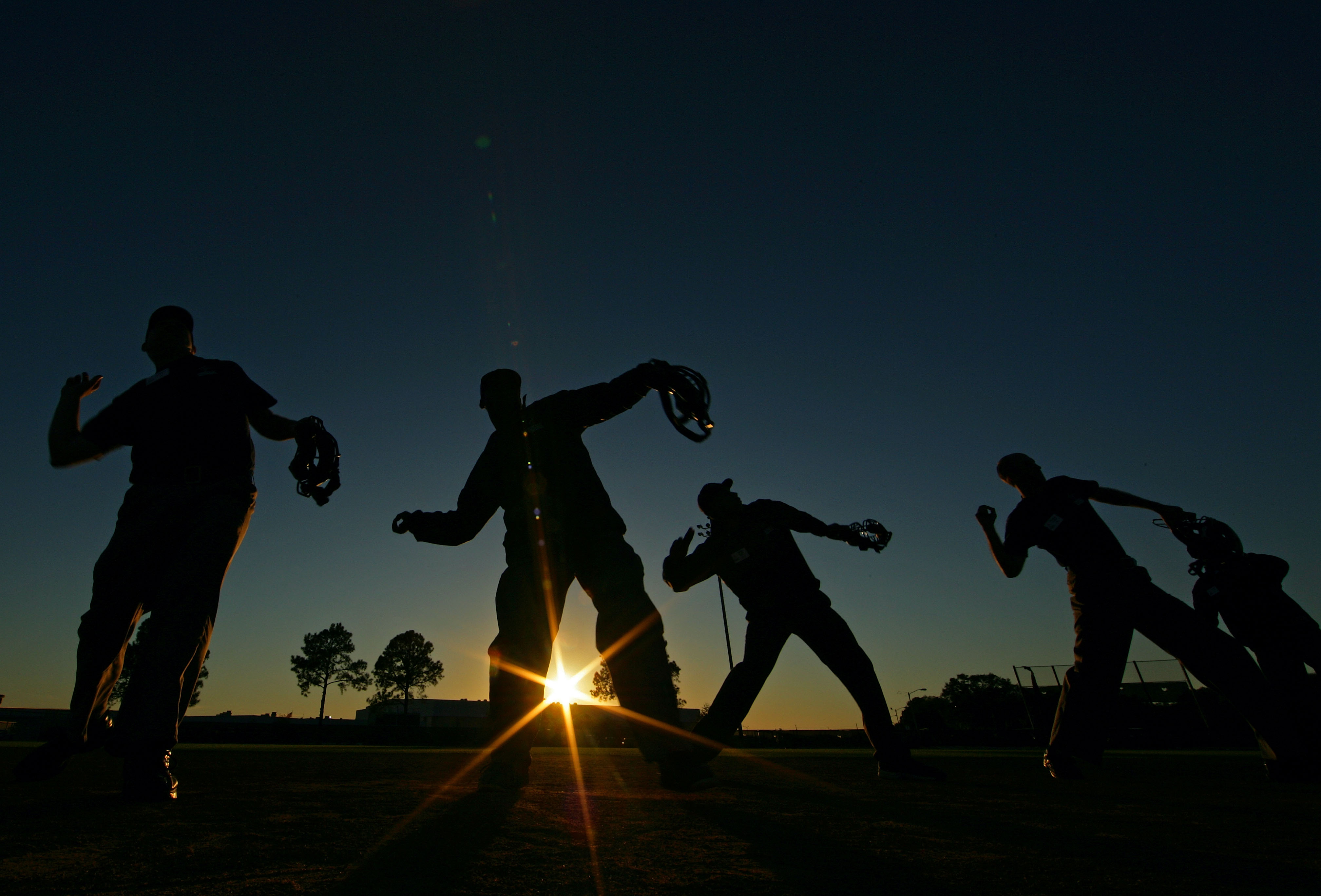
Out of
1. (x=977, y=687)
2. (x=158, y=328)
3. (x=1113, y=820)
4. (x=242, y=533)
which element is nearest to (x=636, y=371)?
(x=242, y=533)

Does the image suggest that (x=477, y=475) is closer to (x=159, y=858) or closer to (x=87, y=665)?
(x=87, y=665)

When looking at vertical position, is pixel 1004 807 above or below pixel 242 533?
below

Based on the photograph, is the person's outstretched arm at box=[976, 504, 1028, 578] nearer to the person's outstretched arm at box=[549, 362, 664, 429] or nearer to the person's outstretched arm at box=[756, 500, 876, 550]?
the person's outstretched arm at box=[756, 500, 876, 550]

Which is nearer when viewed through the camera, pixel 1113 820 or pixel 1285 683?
pixel 1113 820

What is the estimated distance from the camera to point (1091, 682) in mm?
4250

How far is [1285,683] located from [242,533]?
5666 mm

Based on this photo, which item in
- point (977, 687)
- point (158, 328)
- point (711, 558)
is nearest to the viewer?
point (158, 328)

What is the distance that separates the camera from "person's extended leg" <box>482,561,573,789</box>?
10.4ft

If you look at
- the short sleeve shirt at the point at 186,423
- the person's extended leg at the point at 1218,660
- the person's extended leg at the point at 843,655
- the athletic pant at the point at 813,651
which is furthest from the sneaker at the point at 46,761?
the person's extended leg at the point at 1218,660

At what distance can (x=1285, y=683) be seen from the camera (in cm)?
405

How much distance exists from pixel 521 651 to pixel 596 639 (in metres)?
0.37

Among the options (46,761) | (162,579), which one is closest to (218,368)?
(162,579)

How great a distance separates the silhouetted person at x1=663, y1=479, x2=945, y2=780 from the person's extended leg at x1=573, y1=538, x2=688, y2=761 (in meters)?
1.00

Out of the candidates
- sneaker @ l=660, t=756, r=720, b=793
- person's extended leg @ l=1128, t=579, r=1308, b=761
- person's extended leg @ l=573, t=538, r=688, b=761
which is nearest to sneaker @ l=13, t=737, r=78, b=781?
person's extended leg @ l=573, t=538, r=688, b=761
